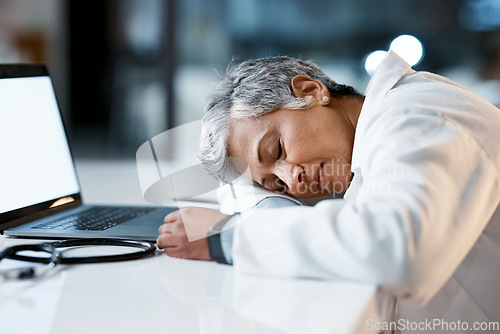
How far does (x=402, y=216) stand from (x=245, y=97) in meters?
0.59

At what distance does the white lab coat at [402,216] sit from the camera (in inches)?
27.5

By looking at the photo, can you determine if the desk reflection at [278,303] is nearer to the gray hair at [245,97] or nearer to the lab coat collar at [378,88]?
the lab coat collar at [378,88]

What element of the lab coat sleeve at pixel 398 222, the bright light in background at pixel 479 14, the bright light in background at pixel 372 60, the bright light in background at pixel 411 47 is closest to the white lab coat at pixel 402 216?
the lab coat sleeve at pixel 398 222

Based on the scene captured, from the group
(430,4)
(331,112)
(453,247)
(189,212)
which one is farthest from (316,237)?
(430,4)

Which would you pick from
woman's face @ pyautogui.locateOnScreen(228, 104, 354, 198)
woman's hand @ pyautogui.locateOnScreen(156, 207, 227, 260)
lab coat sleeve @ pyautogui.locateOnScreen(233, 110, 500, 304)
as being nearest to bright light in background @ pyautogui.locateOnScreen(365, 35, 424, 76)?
woman's face @ pyautogui.locateOnScreen(228, 104, 354, 198)

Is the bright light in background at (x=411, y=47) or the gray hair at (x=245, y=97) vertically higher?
the gray hair at (x=245, y=97)

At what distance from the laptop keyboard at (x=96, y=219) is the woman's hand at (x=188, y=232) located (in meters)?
0.21

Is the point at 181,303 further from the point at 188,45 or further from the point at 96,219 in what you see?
the point at 188,45

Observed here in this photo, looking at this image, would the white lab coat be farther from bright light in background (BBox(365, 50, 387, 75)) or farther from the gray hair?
bright light in background (BBox(365, 50, 387, 75))

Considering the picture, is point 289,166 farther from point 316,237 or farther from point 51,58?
point 51,58

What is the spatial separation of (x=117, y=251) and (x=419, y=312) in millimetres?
521

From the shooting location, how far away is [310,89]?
128 cm

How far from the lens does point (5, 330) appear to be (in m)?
0.64

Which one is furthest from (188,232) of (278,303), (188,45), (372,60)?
(188,45)
